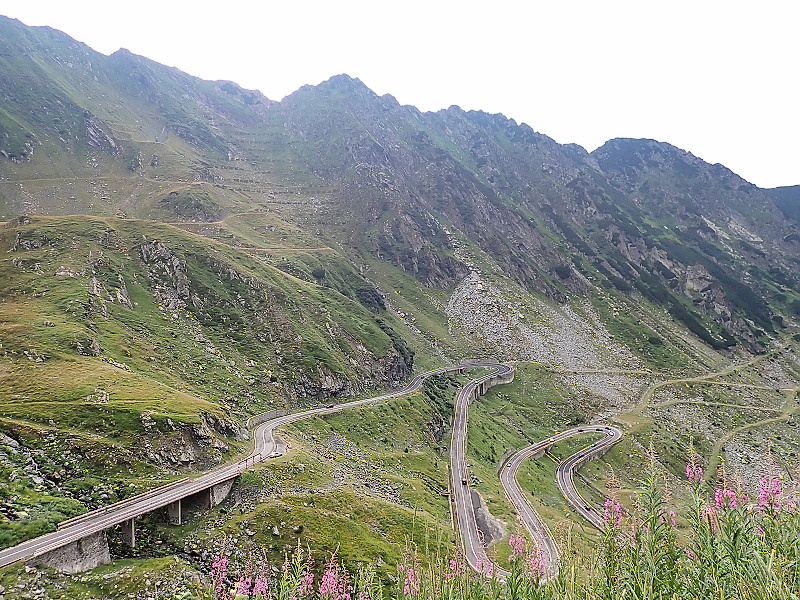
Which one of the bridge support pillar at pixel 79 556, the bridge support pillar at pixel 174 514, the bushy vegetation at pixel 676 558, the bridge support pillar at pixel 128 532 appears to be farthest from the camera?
the bridge support pillar at pixel 174 514

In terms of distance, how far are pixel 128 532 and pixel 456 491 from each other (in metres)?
39.2

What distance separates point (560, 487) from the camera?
240 feet

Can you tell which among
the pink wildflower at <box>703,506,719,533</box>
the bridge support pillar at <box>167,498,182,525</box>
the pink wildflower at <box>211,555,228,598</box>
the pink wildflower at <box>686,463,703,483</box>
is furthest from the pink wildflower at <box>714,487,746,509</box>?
the bridge support pillar at <box>167,498,182,525</box>

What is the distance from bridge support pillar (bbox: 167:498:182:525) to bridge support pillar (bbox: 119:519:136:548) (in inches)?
133

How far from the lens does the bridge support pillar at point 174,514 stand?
102ft

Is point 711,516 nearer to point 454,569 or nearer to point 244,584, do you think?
point 454,569

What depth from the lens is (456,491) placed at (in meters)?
56.3

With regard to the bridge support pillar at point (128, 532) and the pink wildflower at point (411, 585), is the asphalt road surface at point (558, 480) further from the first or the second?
the bridge support pillar at point (128, 532)

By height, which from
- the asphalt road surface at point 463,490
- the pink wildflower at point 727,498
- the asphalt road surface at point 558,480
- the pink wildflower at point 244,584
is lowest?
the asphalt road surface at point 558,480

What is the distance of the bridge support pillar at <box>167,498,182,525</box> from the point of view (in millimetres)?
31078

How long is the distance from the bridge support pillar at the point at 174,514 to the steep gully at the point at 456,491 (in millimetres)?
376

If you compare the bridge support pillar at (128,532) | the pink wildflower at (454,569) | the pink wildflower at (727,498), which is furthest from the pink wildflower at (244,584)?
the bridge support pillar at (128,532)

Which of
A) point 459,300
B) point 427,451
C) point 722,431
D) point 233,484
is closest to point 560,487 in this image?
point 427,451

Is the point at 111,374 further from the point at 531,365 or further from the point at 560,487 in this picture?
the point at 531,365
